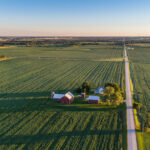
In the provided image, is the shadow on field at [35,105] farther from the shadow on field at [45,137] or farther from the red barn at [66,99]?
the shadow on field at [45,137]

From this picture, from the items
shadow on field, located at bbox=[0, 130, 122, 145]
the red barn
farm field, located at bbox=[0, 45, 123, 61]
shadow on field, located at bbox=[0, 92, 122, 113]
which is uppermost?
farm field, located at bbox=[0, 45, 123, 61]

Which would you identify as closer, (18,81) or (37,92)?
(37,92)

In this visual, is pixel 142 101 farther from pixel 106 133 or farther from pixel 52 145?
pixel 52 145

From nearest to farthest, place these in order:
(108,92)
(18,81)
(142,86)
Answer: (108,92) < (142,86) < (18,81)

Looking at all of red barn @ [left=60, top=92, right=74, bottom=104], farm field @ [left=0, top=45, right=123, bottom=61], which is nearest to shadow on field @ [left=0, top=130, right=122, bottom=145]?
red barn @ [left=60, top=92, right=74, bottom=104]

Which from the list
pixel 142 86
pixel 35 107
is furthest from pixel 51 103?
pixel 142 86

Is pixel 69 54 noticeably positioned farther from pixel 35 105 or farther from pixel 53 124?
pixel 53 124

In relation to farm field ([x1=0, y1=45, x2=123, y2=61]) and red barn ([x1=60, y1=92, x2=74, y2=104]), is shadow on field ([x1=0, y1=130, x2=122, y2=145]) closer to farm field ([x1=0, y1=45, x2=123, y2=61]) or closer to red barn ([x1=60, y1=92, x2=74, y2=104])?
red barn ([x1=60, y1=92, x2=74, y2=104])

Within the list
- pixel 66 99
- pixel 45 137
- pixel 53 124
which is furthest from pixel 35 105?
pixel 45 137
